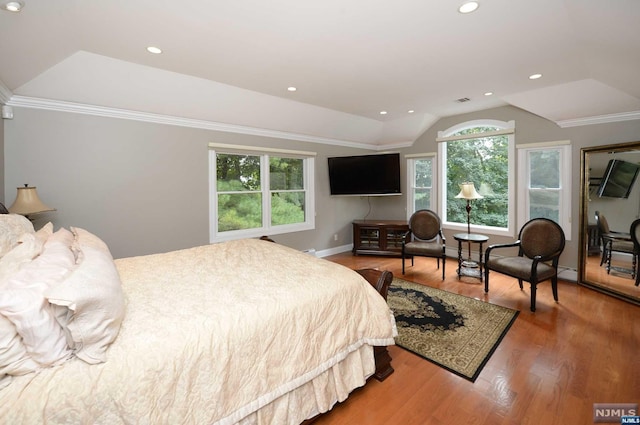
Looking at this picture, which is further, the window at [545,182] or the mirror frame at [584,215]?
the window at [545,182]

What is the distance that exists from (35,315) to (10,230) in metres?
1.14

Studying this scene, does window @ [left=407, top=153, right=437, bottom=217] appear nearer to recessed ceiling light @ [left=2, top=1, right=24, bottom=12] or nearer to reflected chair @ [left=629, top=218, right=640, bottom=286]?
reflected chair @ [left=629, top=218, right=640, bottom=286]

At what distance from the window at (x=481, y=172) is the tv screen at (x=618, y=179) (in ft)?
3.57

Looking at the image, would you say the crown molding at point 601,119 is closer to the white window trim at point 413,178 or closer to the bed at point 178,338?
the white window trim at point 413,178

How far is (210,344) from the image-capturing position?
129 centimetres

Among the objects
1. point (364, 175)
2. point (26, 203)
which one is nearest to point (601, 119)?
point (364, 175)

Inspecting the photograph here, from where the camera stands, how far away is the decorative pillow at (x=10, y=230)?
1.61 m

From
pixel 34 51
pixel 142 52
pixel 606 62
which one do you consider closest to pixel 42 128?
pixel 34 51

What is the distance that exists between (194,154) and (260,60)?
71.1 inches

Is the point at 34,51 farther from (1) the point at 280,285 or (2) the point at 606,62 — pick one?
(2) the point at 606,62

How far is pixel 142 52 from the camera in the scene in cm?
264

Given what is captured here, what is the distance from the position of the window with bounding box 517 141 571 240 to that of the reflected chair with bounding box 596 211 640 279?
1.56ft

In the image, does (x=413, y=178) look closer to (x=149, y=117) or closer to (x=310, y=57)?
(x=310, y=57)

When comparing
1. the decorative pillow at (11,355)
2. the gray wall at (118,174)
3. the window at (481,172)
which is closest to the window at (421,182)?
the window at (481,172)
